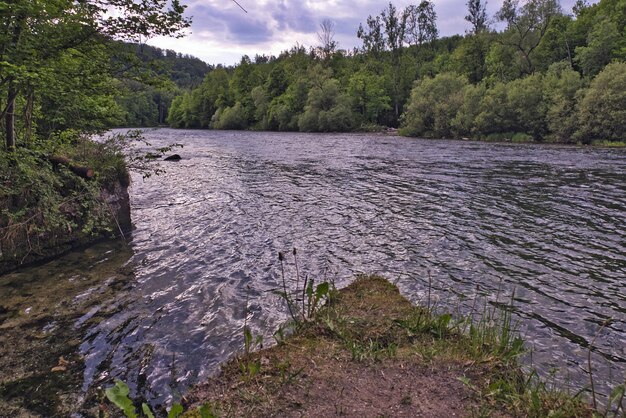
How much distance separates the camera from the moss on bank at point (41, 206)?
30.8 ft

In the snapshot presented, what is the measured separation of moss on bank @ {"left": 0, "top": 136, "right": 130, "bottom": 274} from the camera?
9375 millimetres

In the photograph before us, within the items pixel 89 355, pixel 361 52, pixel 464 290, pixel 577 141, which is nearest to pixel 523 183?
pixel 464 290

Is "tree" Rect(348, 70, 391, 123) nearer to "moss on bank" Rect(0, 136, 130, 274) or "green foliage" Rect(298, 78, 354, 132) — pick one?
"green foliage" Rect(298, 78, 354, 132)

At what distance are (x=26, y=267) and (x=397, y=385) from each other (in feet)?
32.0

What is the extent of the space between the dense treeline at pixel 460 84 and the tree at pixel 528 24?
7.0 inches

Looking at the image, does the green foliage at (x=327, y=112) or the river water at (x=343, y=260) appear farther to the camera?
the green foliage at (x=327, y=112)

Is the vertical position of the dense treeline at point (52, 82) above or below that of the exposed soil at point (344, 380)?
above

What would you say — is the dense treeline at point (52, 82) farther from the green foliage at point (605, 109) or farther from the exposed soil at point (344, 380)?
the green foliage at point (605, 109)

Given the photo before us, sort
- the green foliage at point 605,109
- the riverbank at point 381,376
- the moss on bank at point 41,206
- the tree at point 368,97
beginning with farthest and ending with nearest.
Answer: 1. the tree at point 368,97
2. the green foliage at point 605,109
3. the moss on bank at point 41,206
4. the riverbank at point 381,376

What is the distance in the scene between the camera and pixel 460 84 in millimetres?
63781

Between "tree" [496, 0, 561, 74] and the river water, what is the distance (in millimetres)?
57206

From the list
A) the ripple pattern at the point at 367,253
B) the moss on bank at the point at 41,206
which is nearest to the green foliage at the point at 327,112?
the ripple pattern at the point at 367,253

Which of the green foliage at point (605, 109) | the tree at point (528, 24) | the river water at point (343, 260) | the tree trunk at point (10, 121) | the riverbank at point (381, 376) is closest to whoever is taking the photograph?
the riverbank at point (381, 376)

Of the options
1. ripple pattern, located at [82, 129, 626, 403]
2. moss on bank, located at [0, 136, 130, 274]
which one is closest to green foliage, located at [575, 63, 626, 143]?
ripple pattern, located at [82, 129, 626, 403]
